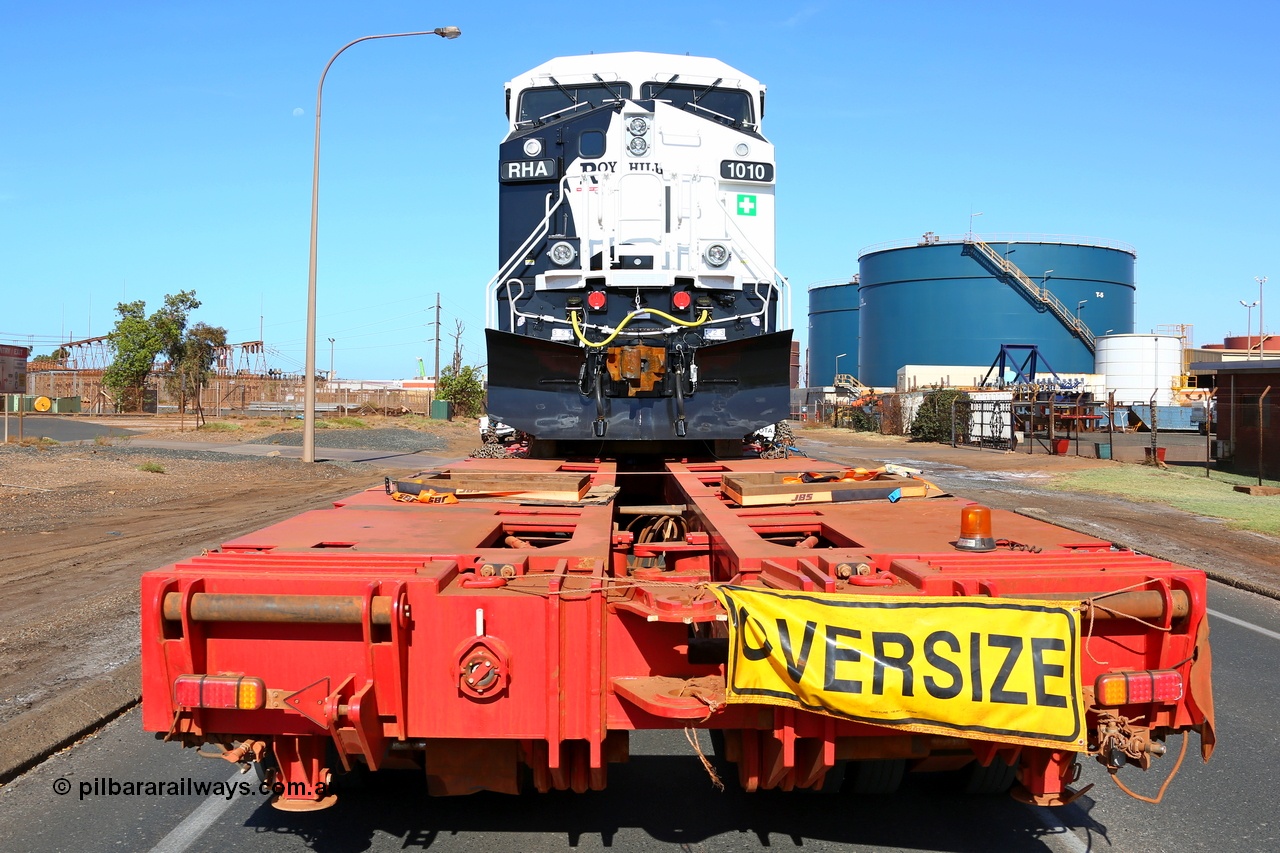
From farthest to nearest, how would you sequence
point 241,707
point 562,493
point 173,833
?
point 562,493 → point 173,833 → point 241,707

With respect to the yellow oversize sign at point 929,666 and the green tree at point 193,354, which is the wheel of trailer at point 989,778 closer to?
the yellow oversize sign at point 929,666

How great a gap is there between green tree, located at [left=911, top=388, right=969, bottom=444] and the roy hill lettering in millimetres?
35907

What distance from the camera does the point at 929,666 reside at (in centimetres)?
304

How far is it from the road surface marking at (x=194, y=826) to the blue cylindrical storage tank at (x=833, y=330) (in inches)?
2989

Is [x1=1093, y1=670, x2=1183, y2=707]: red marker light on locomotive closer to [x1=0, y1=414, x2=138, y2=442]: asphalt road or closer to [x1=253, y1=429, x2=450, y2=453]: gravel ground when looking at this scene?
[x1=253, y1=429, x2=450, y2=453]: gravel ground

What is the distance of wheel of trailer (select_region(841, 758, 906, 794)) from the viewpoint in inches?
160

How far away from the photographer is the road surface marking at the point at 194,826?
386cm

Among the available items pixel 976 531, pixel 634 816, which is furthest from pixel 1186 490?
pixel 634 816

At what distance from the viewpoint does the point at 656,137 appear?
8.38m

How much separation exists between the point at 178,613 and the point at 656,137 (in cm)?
630

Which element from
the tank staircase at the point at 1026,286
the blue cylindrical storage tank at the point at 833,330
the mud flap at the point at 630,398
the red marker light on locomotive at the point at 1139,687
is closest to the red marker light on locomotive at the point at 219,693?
the red marker light on locomotive at the point at 1139,687

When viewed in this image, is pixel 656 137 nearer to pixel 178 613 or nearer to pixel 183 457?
pixel 178 613

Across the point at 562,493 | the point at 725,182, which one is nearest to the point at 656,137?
the point at 725,182

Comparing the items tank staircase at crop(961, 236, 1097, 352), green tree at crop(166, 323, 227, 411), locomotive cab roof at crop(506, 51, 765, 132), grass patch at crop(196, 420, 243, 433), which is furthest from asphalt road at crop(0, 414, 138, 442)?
tank staircase at crop(961, 236, 1097, 352)
